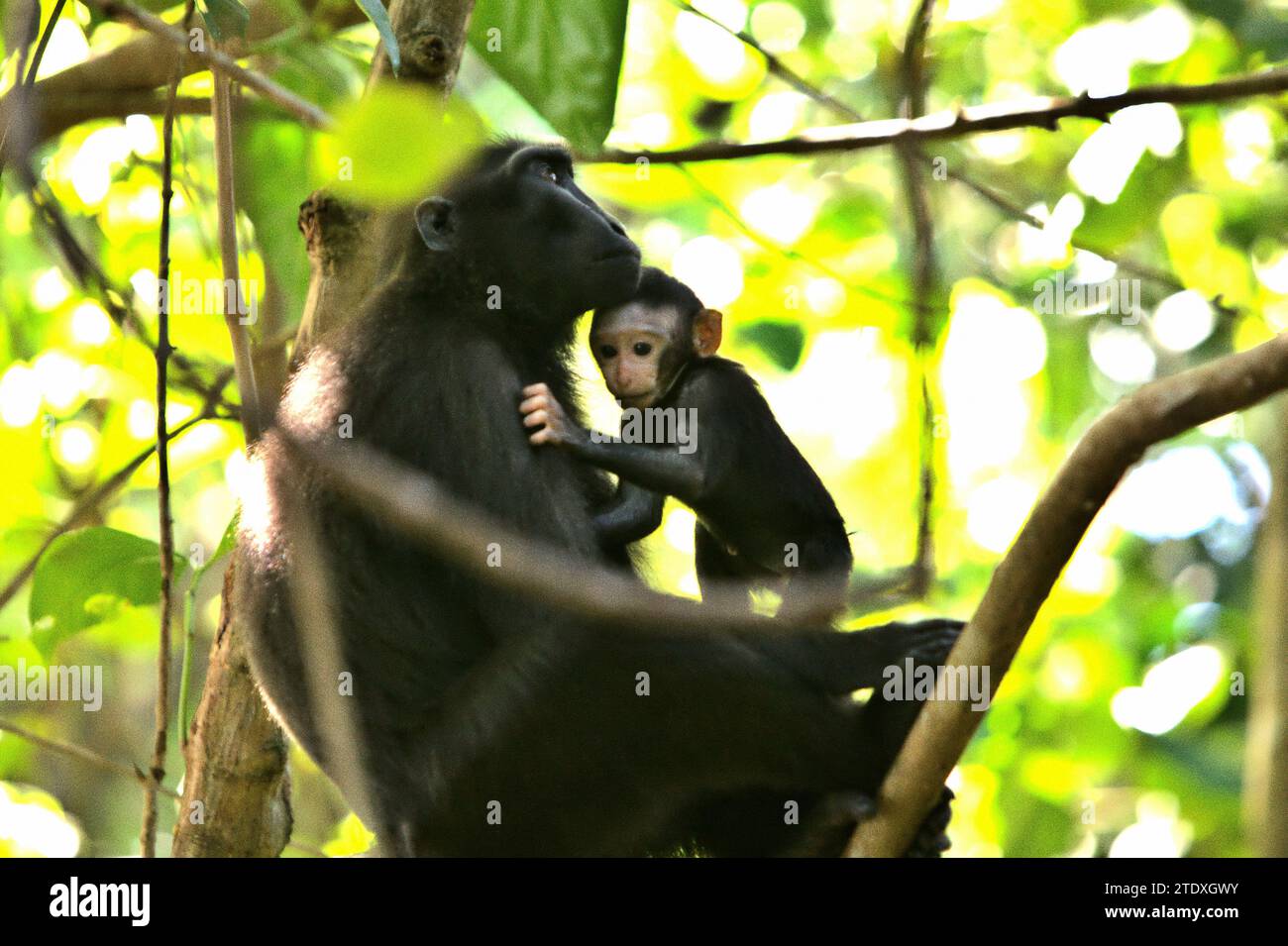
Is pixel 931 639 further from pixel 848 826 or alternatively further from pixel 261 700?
pixel 261 700

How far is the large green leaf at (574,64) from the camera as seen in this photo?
12.9ft

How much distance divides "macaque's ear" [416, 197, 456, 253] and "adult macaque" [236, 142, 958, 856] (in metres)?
0.35

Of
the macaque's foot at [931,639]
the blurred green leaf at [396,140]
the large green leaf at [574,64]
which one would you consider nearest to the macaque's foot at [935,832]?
the macaque's foot at [931,639]

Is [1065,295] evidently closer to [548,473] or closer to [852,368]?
[548,473]

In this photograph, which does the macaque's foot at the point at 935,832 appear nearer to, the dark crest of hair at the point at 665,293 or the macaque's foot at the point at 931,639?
the macaque's foot at the point at 931,639

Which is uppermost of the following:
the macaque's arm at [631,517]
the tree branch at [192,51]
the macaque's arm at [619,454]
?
the tree branch at [192,51]

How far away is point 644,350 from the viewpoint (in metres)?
4.50

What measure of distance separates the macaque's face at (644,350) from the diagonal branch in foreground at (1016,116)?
677 mm

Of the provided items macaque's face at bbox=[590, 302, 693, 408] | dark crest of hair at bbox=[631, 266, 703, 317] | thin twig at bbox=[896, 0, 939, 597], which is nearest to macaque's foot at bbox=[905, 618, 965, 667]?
thin twig at bbox=[896, 0, 939, 597]

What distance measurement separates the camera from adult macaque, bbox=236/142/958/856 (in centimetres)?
370

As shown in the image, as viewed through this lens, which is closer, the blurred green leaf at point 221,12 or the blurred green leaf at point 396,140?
the blurred green leaf at point 396,140

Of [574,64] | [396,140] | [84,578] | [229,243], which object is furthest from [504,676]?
[396,140]

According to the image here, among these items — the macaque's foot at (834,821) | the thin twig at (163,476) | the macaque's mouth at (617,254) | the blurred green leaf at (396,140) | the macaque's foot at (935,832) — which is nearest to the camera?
the blurred green leaf at (396,140)

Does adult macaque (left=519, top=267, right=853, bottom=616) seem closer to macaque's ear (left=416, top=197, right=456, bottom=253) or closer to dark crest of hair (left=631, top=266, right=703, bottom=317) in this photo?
dark crest of hair (left=631, top=266, right=703, bottom=317)
